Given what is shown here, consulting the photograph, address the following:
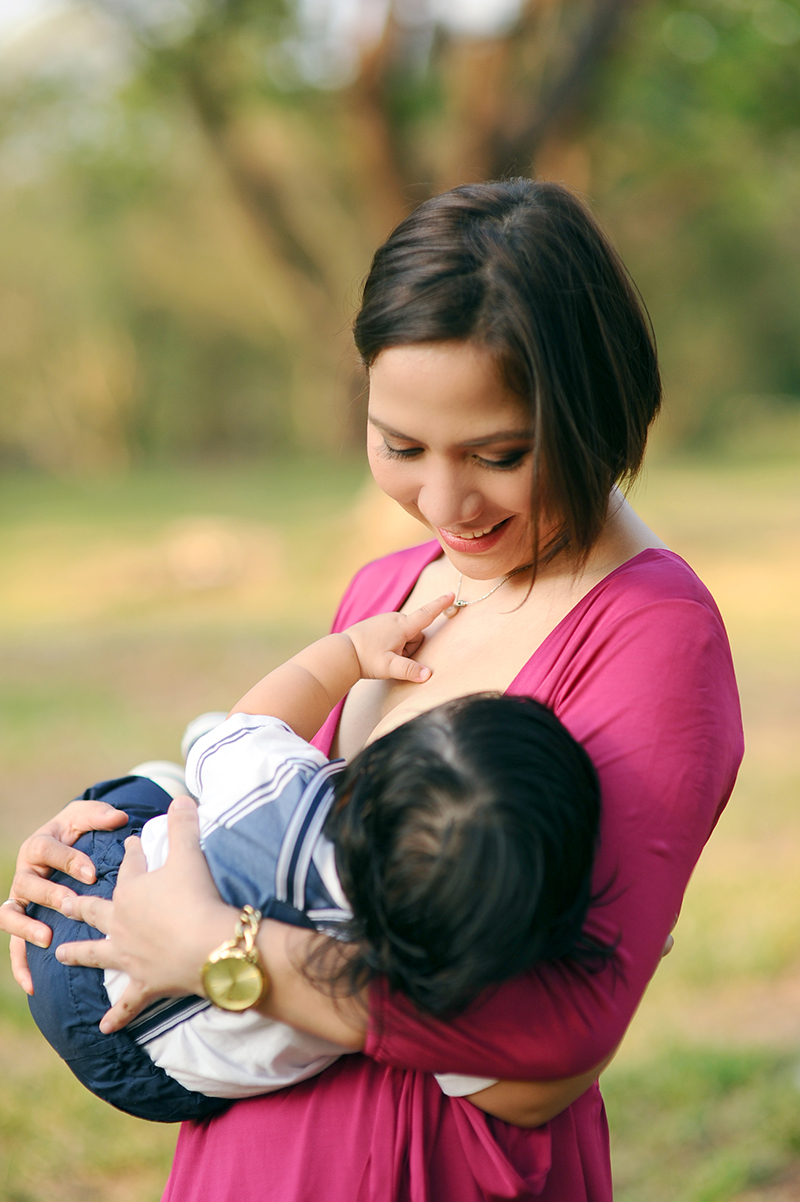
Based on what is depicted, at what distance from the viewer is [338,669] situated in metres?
1.52

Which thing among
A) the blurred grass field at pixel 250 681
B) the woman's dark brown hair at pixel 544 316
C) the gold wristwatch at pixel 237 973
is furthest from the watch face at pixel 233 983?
the blurred grass field at pixel 250 681

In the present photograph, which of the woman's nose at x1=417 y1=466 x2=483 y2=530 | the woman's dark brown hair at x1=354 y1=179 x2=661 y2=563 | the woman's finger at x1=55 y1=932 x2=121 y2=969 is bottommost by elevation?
the woman's finger at x1=55 y1=932 x2=121 y2=969

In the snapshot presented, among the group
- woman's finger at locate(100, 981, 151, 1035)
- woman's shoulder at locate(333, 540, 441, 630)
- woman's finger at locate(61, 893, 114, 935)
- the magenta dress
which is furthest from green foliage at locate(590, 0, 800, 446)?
woman's finger at locate(100, 981, 151, 1035)

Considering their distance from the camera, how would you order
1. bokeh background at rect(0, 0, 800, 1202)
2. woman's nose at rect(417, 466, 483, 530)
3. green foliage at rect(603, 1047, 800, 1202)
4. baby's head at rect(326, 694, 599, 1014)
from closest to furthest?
baby's head at rect(326, 694, 599, 1014), woman's nose at rect(417, 466, 483, 530), green foliage at rect(603, 1047, 800, 1202), bokeh background at rect(0, 0, 800, 1202)

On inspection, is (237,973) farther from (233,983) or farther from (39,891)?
(39,891)

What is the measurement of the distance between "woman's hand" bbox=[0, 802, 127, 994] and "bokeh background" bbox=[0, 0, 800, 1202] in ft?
2.52

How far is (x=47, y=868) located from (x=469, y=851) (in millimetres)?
641

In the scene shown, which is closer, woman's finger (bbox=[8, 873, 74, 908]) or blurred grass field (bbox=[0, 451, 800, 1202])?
woman's finger (bbox=[8, 873, 74, 908])

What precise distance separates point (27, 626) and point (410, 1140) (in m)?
7.89

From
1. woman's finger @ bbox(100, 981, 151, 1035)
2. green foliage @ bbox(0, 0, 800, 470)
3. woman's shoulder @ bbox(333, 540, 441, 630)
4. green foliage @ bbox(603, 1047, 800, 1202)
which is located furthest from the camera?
green foliage @ bbox(0, 0, 800, 470)

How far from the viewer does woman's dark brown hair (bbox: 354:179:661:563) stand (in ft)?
4.00

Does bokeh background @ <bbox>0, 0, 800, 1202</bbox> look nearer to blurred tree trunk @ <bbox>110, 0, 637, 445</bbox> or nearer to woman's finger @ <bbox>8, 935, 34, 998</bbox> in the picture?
blurred tree trunk @ <bbox>110, 0, 637, 445</bbox>

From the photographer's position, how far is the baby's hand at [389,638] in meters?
1.52

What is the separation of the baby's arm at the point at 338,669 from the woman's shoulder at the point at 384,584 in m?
0.10
